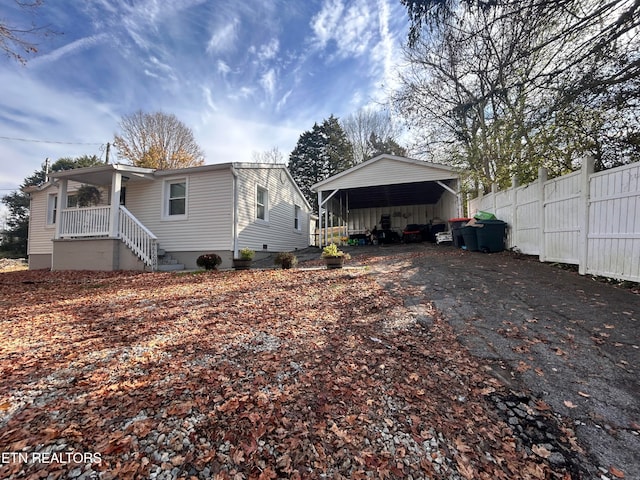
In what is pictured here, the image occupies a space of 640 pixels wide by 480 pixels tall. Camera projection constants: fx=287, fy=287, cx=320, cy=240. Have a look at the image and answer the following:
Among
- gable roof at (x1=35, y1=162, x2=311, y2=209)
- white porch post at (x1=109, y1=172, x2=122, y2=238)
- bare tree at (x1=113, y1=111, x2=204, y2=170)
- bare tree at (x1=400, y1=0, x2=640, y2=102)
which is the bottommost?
white porch post at (x1=109, y1=172, x2=122, y2=238)

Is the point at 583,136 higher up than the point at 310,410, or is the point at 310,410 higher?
the point at 583,136

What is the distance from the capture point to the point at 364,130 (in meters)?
29.3

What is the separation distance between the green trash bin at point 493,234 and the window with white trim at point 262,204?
7.70m

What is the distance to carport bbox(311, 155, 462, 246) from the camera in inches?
468

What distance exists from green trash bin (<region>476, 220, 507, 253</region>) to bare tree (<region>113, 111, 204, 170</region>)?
73.0 ft

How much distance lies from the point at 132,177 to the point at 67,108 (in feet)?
14.6

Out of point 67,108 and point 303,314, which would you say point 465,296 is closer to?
point 303,314

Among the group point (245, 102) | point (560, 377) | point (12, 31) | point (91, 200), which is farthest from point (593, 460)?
point (91, 200)

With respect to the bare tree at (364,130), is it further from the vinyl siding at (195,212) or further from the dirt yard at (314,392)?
the dirt yard at (314,392)

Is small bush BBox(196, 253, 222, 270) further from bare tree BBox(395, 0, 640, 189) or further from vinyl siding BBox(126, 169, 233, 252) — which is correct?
bare tree BBox(395, 0, 640, 189)

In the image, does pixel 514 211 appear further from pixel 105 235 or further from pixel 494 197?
pixel 105 235

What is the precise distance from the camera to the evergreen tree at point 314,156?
1238 inches

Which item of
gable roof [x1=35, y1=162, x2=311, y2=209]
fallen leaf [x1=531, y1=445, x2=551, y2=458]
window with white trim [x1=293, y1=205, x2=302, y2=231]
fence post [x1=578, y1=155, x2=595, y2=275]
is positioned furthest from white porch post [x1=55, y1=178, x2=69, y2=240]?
fence post [x1=578, y1=155, x2=595, y2=275]

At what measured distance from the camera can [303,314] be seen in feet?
12.1
